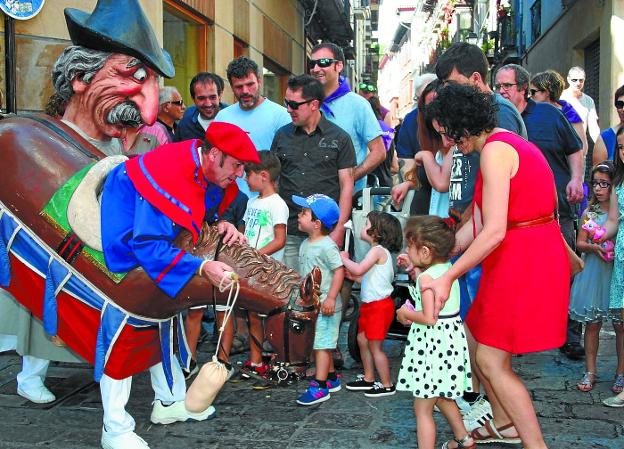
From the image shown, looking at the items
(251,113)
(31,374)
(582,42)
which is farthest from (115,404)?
(582,42)

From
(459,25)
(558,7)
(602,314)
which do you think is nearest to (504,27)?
(558,7)

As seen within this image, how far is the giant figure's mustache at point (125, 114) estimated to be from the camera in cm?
415

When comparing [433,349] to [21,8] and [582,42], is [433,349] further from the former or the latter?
[582,42]

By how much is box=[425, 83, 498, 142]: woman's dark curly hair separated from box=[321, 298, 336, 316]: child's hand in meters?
1.68

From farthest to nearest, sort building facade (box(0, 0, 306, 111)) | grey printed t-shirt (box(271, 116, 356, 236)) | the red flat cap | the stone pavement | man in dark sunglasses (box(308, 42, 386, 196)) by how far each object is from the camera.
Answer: building facade (box(0, 0, 306, 111)), man in dark sunglasses (box(308, 42, 386, 196)), grey printed t-shirt (box(271, 116, 356, 236)), the stone pavement, the red flat cap

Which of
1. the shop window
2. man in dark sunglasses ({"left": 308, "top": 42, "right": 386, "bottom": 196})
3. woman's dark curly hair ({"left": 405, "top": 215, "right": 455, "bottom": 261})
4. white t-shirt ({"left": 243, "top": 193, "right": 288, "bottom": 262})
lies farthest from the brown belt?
the shop window

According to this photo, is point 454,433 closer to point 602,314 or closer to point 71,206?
point 602,314

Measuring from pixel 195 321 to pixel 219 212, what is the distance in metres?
1.49

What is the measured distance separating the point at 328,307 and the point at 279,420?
0.79 meters

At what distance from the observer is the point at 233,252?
4.15m

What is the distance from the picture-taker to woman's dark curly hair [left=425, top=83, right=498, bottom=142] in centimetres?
378

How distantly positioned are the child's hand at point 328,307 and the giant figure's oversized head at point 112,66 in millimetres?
1638

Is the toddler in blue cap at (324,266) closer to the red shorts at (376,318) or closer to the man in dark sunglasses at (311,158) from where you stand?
the red shorts at (376,318)

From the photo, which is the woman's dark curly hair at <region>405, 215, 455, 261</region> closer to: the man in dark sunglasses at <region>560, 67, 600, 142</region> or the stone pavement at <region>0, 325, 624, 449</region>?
the stone pavement at <region>0, 325, 624, 449</region>
